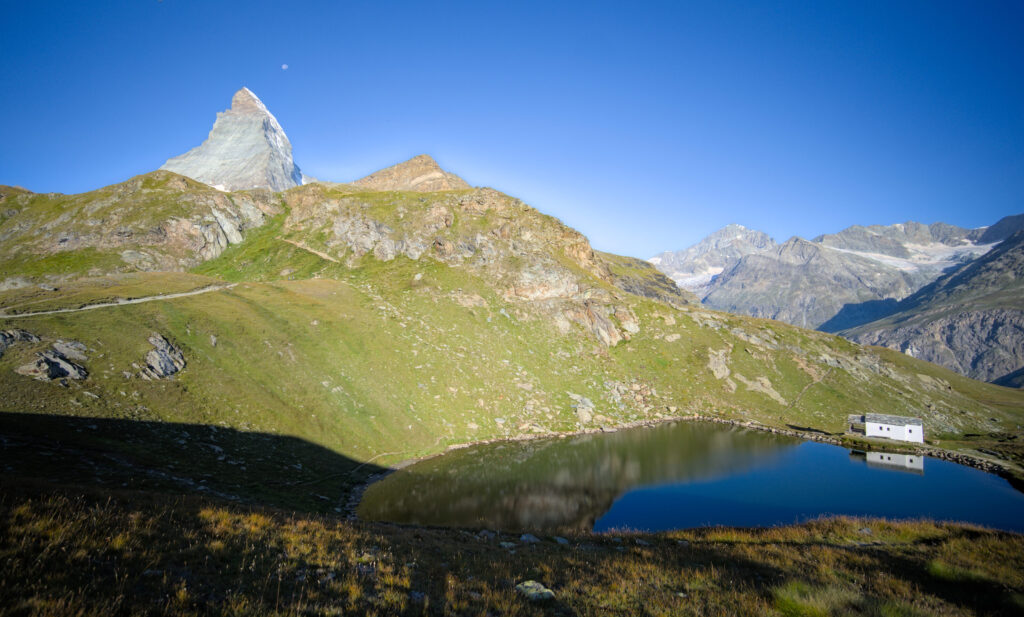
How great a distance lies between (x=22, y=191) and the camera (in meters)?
108

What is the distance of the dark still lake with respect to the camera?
40344mm

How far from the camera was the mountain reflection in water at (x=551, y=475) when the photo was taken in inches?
1517

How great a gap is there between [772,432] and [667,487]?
167ft

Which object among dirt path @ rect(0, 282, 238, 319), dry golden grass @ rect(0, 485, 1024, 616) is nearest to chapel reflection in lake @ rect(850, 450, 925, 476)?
dry golden grass @ rect(0, 485, 1024, 616)

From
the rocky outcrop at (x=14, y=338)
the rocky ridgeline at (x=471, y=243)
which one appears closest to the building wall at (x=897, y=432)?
the rocky ridgeline at (x=471, y=243)

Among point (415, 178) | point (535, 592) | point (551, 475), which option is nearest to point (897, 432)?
point (551, 475)

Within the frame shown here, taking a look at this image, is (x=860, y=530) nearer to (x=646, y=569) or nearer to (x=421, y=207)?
(x=646, y=569)

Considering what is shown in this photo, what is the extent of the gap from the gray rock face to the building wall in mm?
128457

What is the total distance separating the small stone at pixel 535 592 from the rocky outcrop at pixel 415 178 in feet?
607

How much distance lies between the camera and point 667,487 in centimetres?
5212

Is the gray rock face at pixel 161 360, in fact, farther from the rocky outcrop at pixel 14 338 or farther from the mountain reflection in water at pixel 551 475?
the mountain reflection in water at pixel 551 475

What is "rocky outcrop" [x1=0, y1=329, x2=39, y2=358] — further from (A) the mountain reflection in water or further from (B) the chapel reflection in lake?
(B) the chapel reflection in lake

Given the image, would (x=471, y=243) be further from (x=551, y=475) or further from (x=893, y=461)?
(x=893, y=461)

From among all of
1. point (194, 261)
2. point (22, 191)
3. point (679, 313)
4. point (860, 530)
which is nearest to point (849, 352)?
point (679, 313)
